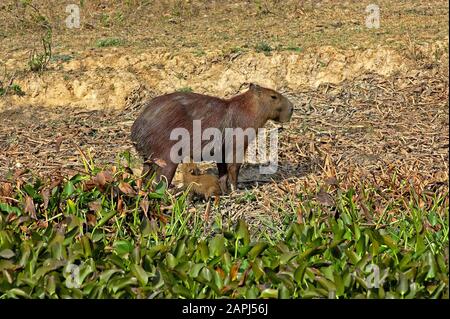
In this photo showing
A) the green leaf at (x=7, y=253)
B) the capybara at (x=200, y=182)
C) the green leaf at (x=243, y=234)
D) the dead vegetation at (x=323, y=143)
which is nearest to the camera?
the green leaf at (x=7, y=253)

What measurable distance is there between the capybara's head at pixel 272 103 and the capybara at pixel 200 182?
2.44 feet

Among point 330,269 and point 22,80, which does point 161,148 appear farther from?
point 22,80

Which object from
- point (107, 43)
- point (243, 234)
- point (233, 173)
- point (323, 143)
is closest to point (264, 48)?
point (107, 43)

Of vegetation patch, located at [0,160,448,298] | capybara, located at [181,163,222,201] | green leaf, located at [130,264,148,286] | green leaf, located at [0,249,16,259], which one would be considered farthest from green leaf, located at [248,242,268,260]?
capybara, located at [181,163,222,201]

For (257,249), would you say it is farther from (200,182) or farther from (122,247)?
(200,182)

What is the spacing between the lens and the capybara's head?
23.5 ft

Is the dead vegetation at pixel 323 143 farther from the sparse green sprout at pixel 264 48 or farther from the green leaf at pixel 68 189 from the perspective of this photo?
the sparse green sprout at pixel 264 48

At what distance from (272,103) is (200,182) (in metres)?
→ 0.99

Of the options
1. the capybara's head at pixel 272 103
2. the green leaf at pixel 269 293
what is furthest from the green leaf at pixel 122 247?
the capybara's head at pixel 272 103

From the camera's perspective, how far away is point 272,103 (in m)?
7.24

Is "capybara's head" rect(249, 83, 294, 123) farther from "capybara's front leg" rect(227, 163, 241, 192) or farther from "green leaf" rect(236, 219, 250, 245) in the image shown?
"green leaf" rect(236, 219, 250, 245)

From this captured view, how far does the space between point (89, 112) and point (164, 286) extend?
4.66 meters

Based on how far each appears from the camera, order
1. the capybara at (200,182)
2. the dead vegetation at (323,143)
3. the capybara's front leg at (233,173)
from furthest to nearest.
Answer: the capybara's front leg at (233,173)
the capybara at (200,182)
the dead vegetation at (323,143)

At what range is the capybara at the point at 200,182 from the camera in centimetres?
668
